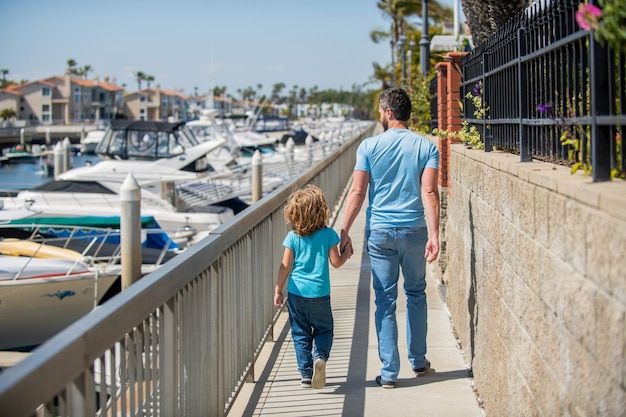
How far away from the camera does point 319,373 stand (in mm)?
5992

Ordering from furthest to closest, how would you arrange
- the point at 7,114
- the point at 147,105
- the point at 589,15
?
the point at 147,105, the point at 7,114, the point at 589,15

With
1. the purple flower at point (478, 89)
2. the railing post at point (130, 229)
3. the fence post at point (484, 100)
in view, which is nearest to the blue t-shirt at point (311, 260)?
the fence post at point (484, 100)

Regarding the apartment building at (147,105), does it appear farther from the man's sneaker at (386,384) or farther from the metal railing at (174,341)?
the man's sneaker at (386,384)

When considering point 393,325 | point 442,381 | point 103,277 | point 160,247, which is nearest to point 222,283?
point 393,325

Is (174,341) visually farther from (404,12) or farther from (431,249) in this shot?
(404,12)

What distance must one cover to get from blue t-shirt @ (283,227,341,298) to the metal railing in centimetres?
41

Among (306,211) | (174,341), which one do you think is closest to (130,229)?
(306,211)

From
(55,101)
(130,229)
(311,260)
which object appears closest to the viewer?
(311,260)

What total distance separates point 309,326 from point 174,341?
221 centimetres

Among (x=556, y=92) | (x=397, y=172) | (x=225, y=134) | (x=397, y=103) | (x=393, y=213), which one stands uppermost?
(x=225, y=134)

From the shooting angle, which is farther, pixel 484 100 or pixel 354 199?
pixel 484 100

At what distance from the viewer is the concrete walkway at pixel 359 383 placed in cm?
577

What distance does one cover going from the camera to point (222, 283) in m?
→ 5.40

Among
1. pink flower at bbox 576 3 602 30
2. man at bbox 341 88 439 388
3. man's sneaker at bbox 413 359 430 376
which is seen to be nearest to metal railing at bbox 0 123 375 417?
man at bbox 341 88 439 388
